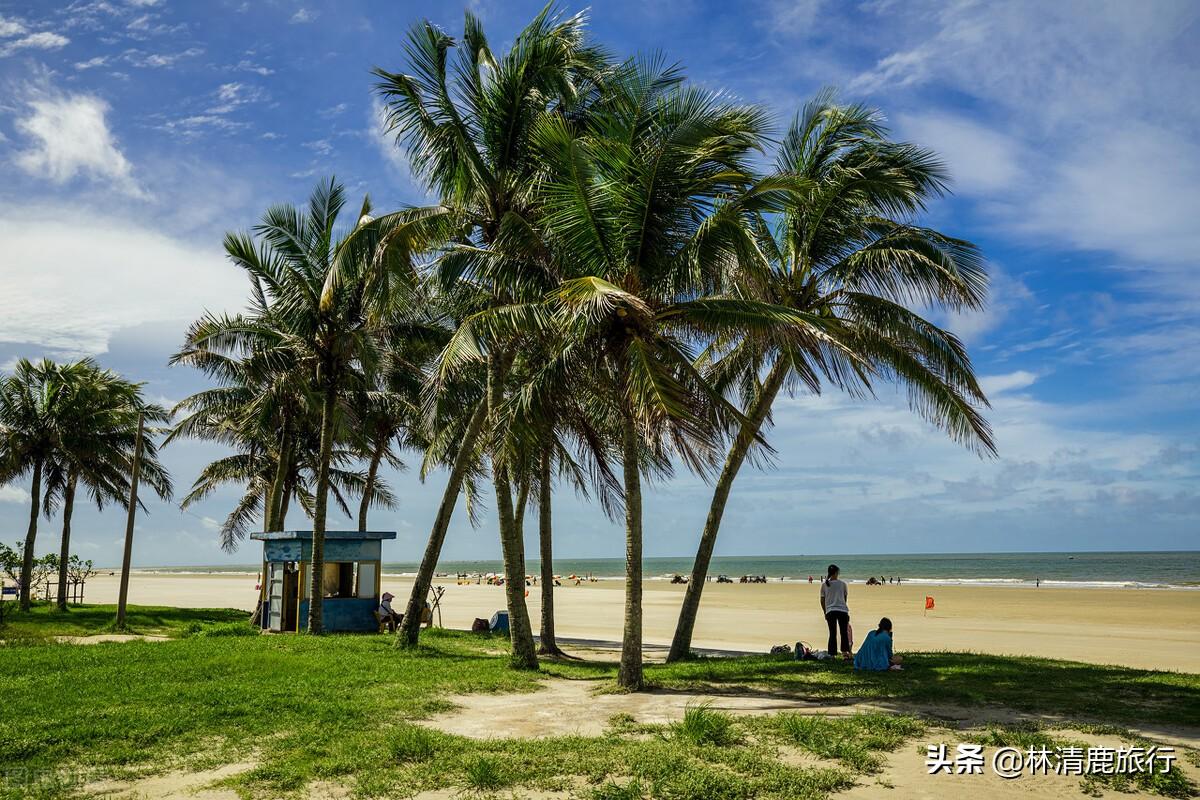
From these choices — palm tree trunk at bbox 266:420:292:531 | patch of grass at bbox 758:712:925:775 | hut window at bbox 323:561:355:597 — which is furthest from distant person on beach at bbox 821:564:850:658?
palm tree trunk at bbox 266:420:292:531

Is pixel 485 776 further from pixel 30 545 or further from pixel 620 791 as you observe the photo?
pixel 30 545

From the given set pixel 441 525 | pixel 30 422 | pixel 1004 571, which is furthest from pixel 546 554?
pixel 1004 571

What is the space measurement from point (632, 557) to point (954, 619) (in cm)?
2283

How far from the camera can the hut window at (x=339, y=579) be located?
1929 centimetres

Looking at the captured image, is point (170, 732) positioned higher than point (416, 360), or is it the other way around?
point (416, 360)

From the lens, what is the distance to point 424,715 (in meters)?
8.90

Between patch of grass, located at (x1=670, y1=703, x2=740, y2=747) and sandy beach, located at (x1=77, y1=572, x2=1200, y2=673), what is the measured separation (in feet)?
37.7

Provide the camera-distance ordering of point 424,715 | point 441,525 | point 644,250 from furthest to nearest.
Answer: point 441,525, point 644,250, point 424,715

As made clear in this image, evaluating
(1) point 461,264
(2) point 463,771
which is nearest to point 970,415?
(1) point 461,264

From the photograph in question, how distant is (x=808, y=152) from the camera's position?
14.0 m

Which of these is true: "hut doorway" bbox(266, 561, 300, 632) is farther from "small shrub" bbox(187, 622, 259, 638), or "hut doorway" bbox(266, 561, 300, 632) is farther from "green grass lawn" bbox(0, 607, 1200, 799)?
"green grass lawn" bbox(0, 607, 1200, 799)

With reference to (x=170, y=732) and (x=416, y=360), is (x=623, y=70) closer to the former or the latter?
(x=170, y=732)

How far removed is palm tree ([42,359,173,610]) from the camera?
84.3ft

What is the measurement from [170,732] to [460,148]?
28.4ft
